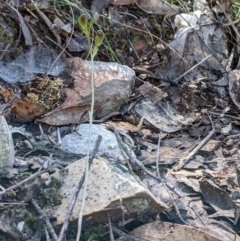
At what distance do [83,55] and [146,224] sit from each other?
3.27ft

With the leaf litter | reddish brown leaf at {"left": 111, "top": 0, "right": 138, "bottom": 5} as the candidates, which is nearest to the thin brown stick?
the leaf litter

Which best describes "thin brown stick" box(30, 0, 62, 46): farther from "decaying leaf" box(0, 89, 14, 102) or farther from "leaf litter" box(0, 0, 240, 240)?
"decaying leaf" box(0, 89, 14, 102)

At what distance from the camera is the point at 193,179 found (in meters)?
1.78

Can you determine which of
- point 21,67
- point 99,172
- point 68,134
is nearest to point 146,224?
point 99,172

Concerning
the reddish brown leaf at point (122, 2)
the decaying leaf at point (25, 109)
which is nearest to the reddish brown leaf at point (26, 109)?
the decaying leaf at point (25, 109)

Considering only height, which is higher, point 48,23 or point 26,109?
point 48,23

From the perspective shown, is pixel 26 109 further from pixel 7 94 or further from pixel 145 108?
pixel 145 108

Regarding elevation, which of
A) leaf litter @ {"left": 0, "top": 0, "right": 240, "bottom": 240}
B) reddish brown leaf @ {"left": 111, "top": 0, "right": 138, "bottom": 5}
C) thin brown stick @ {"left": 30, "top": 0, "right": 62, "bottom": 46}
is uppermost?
reddish brown leaf @ {"left": 111, "top": 0, "right": 138, "bottom": 5}

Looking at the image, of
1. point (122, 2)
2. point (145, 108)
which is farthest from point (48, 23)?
point (145, 108)

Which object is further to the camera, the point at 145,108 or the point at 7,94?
the point at 145,108

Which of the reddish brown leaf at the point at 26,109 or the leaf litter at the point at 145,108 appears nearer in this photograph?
the leaf litter at the point at 145,108

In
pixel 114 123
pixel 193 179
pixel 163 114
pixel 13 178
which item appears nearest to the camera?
pixel 13 178

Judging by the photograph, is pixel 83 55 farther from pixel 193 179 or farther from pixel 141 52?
pixel 193 179

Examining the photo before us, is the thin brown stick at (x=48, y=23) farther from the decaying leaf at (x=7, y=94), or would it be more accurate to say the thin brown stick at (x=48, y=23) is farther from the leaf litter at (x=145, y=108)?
the decaying leaf at (x=7, y=94)
